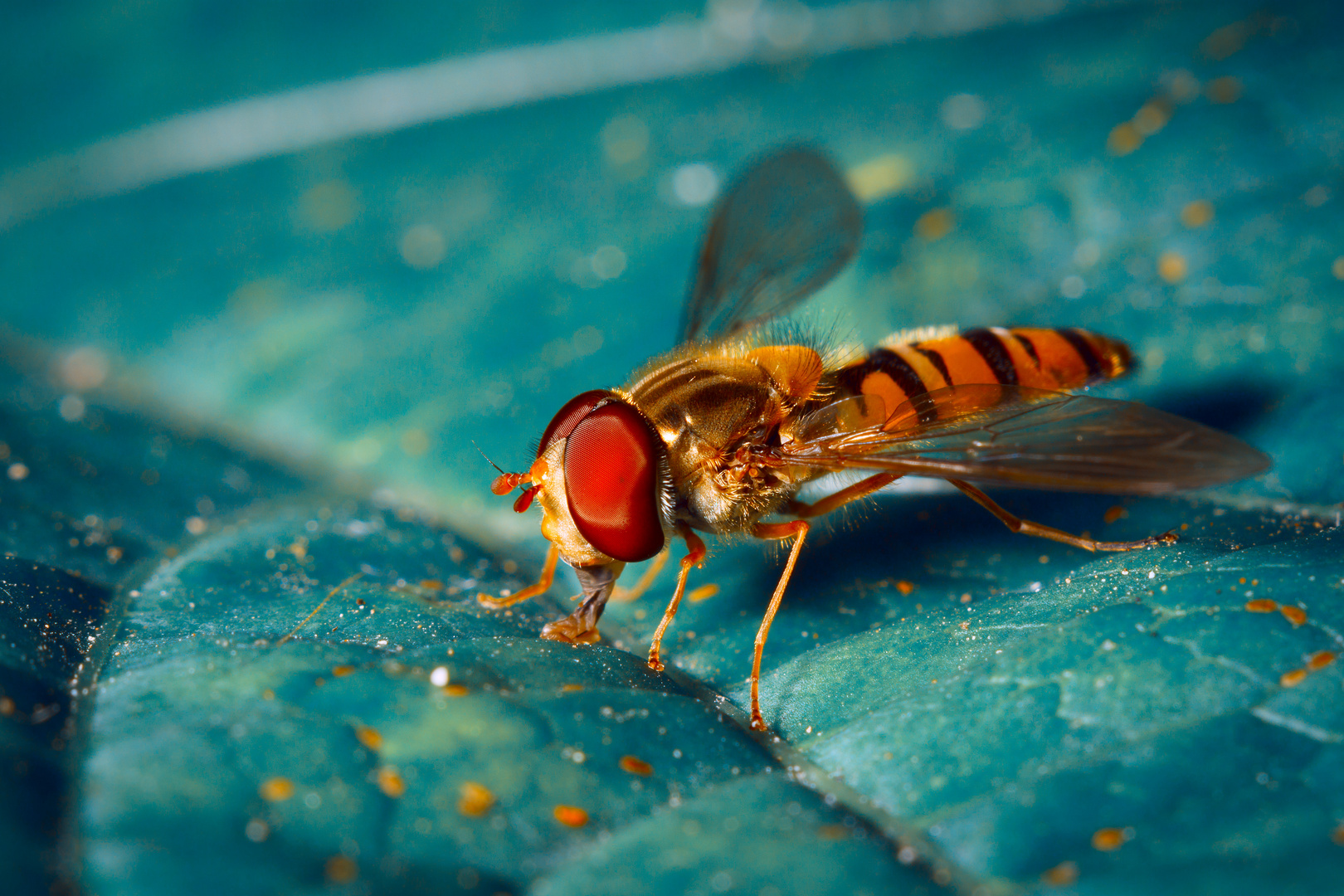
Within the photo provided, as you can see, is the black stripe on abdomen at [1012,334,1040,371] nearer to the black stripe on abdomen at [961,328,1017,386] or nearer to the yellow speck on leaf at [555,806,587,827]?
the black stripe on abdomen at [961,328,1017,386]

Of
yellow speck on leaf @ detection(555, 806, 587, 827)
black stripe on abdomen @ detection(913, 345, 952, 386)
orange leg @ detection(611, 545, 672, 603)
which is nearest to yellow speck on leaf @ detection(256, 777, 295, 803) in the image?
yellow speck on leaf @ detection(555, 806, 587, 827)

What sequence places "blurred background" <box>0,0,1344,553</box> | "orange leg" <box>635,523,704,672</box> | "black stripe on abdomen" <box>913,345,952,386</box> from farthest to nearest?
"blurred background" <box>0,0,1344,553</box> < "black stripe on abdomen" <box>913,345,952,386</box> < "orange leg" <box>635,523,704,672</box>

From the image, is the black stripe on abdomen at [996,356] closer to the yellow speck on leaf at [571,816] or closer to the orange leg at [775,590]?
the orange leg at [775,590]

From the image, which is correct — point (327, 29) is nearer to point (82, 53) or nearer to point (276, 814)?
point (82, 53)

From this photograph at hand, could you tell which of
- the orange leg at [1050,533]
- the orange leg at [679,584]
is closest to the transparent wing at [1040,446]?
the orange leg at [1050,533]

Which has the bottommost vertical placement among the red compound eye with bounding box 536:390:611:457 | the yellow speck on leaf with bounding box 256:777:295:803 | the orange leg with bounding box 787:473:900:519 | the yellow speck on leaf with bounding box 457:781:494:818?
the yellow speck on leaf with bounding box 457:781:494:818

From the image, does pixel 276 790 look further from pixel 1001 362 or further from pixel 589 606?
pixel 1001 362

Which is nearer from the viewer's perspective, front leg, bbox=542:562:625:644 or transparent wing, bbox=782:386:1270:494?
transparent wing, bbox=782:386:1270:494

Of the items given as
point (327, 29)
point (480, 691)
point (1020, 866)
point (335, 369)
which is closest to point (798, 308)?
point (335, 369)
